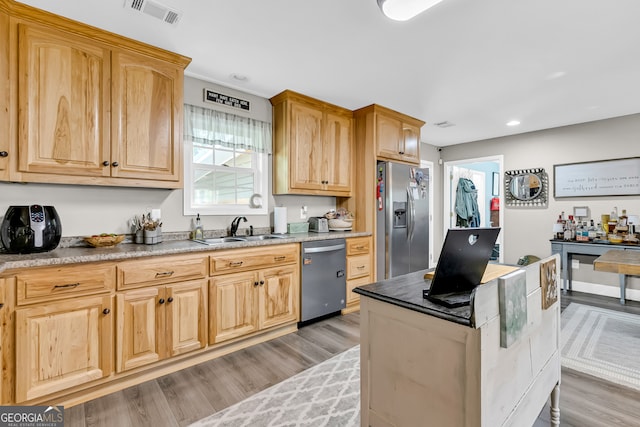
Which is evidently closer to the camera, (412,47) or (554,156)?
(412,47)

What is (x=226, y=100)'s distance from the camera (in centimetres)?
312

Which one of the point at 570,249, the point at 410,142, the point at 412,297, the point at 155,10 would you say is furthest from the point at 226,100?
the point at 570,249

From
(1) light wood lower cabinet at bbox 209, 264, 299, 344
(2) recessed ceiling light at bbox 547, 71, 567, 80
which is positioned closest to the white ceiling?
(2) recessed ceiling light at bbox 547, 71, 567, 80

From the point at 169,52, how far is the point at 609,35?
3.29 meters

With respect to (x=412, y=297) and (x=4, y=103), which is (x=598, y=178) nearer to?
(x=412, y=297)

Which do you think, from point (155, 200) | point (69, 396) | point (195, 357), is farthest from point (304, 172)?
point (69, 396)

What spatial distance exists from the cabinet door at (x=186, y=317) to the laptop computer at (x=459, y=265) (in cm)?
175

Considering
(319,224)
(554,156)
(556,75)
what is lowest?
(319,224)

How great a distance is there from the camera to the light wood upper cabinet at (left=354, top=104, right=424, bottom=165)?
376 cm

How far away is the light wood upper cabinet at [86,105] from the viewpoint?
1.92 meters

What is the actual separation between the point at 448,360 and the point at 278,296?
1.98 metres

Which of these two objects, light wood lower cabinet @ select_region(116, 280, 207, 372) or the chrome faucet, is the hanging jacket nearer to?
the chrome faucet

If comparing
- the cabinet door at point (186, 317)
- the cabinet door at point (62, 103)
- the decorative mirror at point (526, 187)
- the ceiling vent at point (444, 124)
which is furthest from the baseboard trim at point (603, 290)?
the cabinet door at point (62, 103)

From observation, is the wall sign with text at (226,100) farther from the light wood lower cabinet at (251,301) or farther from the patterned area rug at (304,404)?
the patterned area rug at (304,404)
